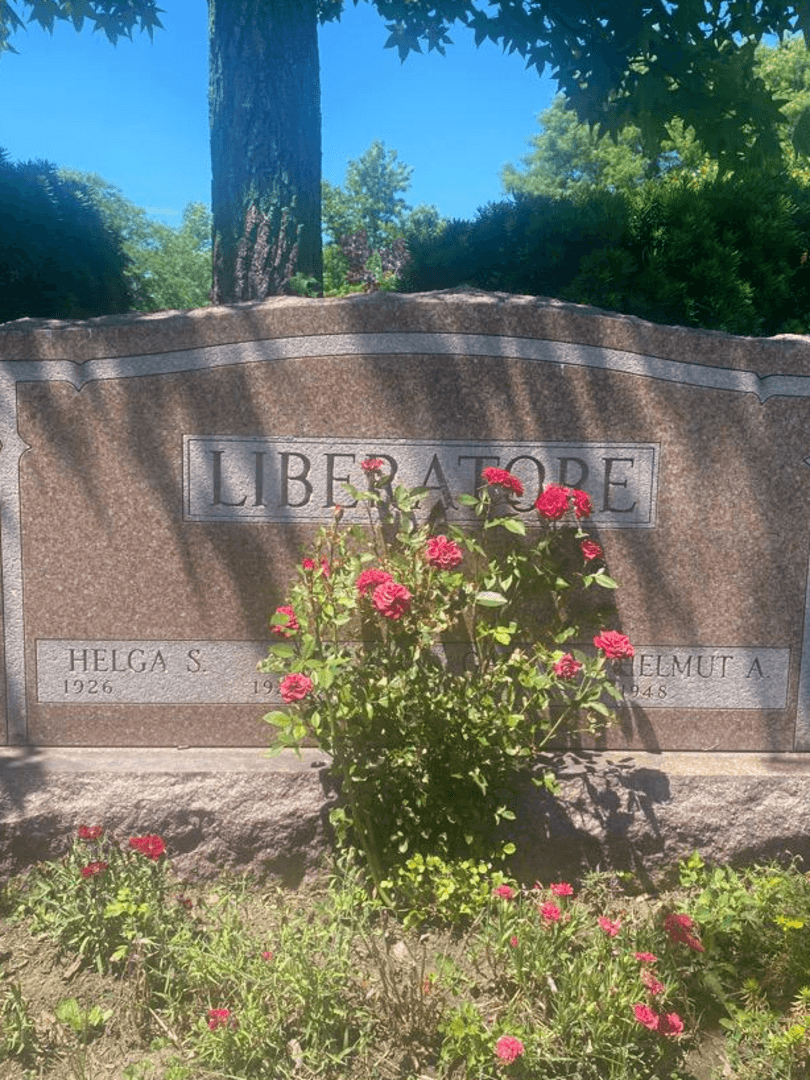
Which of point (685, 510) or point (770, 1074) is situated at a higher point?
point (685, 510)

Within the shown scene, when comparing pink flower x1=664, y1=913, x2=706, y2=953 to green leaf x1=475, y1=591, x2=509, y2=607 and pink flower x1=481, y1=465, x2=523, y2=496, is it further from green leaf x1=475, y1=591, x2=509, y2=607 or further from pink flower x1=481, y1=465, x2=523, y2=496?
pink flower x1=481, y1=465, x2=523, y2=496

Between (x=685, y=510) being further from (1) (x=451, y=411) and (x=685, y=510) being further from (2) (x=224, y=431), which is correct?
(2) (x=224, y=431)

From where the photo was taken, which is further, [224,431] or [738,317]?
[738,317]

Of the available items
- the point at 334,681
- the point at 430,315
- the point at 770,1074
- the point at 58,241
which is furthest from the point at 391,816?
the point at 58,241

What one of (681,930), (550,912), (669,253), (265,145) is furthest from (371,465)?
(669,253)

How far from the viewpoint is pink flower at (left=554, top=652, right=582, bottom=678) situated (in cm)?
302

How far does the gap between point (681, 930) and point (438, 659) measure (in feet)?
3.63

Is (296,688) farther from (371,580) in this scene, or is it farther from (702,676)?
(702,676)

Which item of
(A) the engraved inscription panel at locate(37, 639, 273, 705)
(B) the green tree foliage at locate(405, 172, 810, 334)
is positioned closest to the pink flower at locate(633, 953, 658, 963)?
(A) the engraved inscription panel at locate(37, 639, 273, 705)

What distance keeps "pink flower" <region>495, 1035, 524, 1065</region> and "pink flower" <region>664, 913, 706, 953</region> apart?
0.55 m

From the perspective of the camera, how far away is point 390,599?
279cm

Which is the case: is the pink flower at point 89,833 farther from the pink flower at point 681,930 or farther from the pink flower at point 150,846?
the pink flower at point 681,930

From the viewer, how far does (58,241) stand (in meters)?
7.27

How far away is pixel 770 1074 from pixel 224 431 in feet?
7.59
